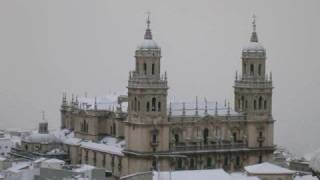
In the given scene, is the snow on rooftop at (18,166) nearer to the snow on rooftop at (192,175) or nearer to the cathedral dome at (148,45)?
the cathedral dome at (148,45)

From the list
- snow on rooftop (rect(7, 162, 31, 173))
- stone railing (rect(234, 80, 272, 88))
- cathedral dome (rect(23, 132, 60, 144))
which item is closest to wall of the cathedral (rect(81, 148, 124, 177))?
cathedral dome (rect(23, 132, 60, 144))

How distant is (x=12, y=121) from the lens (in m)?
130

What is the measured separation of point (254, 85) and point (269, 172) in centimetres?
936

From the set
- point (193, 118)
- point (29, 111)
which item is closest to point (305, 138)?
→ point (29, 111)

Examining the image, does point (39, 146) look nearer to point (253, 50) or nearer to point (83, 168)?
point (83, 168)

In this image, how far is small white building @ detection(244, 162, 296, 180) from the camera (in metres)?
67.2

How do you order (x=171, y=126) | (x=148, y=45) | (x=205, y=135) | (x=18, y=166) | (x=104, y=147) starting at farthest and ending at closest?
(x=104, y=147) < (x=18, y=166) < (x=205, y=135) < (x=171, y=126) < (x=148, y=45)

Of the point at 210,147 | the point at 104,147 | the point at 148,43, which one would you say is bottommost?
the point at 104,147

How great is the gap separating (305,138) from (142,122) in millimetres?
47264

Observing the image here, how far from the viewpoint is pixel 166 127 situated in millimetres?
70250

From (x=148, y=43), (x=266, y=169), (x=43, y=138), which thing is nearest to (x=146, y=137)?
(x=148, y=43)

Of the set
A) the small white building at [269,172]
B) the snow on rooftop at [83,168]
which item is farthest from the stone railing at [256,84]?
the snow on rooftop at [83,168]

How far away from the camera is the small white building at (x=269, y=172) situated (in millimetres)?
67250

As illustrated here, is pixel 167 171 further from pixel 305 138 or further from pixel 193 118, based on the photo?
pixel 305 138
